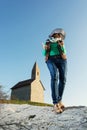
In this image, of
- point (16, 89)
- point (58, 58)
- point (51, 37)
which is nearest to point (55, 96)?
point (58, 58)

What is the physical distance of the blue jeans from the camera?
5.55 m

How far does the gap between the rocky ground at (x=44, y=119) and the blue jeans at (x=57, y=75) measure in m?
0.35

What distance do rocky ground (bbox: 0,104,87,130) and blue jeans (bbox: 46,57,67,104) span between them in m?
0.35

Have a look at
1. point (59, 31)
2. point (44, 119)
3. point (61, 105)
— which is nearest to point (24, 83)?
point (59, 31)

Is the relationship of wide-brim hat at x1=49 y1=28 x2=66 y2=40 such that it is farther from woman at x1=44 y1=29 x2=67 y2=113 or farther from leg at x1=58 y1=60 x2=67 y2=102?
leg at x1=58 y1=60 x2=67 y2=102

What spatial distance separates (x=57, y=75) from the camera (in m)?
5.67

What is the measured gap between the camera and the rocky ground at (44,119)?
16.2 ft

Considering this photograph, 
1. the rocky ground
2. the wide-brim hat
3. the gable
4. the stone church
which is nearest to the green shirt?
the wide-brim hat

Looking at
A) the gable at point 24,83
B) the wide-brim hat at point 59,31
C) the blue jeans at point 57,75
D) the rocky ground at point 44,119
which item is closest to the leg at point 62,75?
the blue jeans at point 57,75

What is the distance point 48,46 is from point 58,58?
34 cm

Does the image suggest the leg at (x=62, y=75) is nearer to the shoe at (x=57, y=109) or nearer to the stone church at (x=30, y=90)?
the shoe at (x=57, y=109)

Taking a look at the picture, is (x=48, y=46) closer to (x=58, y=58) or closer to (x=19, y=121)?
(x=58, y=58)

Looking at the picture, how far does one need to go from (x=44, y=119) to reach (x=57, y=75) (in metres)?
0.91

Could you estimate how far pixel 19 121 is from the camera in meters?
5.55
